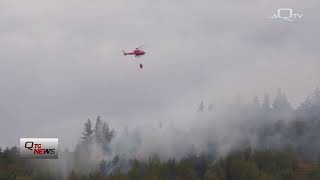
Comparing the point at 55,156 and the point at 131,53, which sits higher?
the point at 131,53

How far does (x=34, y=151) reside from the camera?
402 ft

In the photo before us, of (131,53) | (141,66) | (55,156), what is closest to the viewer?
(55,156)

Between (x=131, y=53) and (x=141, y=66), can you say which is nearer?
(x=141, y=66)

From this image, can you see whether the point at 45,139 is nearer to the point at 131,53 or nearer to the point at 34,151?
the point at 34,151

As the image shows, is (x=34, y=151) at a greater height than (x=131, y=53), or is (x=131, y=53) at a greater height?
(x=131, y=53)

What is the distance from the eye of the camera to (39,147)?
12281 centimetres

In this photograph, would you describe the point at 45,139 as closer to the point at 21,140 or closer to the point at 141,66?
the point at 21,140

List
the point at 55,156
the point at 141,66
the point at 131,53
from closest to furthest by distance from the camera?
the point at 55,156, the point at 141,66, the point at 131,53

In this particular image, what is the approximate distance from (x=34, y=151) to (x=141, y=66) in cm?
3960

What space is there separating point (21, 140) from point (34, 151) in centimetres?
336

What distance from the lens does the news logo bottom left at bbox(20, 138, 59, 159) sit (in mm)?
122125

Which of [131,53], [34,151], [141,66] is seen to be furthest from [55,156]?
[131,53]

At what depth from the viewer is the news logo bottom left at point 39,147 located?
122 metres

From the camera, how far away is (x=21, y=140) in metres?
124
